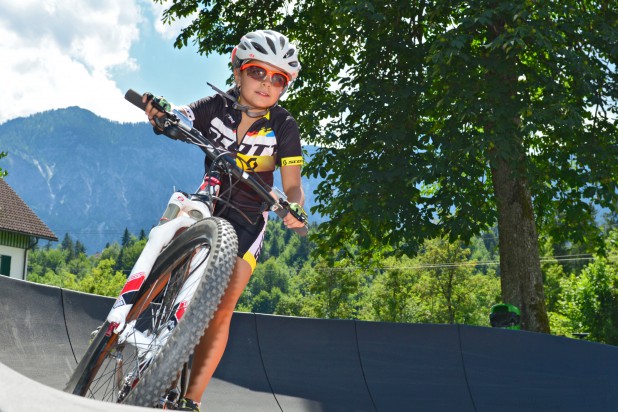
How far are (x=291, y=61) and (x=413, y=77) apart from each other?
9.49 m

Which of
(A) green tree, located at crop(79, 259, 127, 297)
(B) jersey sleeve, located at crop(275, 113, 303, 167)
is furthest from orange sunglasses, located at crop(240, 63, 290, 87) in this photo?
(A) green tree, located at crop(79, 259, 127, 297)

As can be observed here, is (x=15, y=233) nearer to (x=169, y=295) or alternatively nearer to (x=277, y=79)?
(x=277, y=79)

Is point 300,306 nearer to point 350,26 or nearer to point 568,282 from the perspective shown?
point 568,282

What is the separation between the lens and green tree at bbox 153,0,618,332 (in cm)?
1152

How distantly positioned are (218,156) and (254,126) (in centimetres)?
66

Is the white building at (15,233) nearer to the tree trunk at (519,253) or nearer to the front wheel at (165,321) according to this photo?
the tree trunk at (519,253)

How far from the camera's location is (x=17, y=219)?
3781 centimetres

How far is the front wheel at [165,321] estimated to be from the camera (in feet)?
9.87

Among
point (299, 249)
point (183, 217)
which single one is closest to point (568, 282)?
point (183, 217)

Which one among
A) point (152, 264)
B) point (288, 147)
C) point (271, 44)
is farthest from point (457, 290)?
point (152, 264)

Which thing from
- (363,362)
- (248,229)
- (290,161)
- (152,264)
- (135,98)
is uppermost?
(135,98)

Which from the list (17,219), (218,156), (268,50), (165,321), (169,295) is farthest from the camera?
(17,219)

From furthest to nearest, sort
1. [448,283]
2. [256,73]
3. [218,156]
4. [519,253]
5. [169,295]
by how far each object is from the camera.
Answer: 1. [448,283]
2. [519,253]
3. [256,73]
4. [218,156]
5. [169,295]

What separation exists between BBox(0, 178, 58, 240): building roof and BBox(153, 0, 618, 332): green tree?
2521 centimetres
